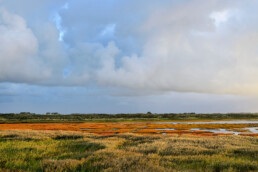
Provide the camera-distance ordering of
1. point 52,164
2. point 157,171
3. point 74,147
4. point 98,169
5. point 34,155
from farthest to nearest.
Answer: point 74,147 < point 34,155 < point 52,164 < point 98,169 < point 157,171

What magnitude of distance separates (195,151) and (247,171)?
5.09 meters

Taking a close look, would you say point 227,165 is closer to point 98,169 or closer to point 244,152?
point 244,152

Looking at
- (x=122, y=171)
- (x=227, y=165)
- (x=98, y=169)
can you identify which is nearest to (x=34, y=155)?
(x=98, y=169)

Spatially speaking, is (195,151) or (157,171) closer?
(157,171)

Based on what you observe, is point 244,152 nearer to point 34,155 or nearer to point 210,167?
point 210,167

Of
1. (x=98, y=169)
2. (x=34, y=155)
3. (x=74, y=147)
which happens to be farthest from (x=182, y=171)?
(x=74, y=147)

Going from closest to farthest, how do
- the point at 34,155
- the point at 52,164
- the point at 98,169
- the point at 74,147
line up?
the point at 98,169
the point at 52,164
the point at 34,155
the point at 74,147

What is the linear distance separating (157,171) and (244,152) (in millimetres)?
9665

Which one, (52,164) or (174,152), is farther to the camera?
(174,152)

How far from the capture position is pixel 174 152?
13617 mm

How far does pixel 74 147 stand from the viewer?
1700 cm

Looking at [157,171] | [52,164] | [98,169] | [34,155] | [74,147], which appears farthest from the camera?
[74,147]

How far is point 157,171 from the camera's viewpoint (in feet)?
26.2

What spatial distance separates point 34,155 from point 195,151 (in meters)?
11.5
